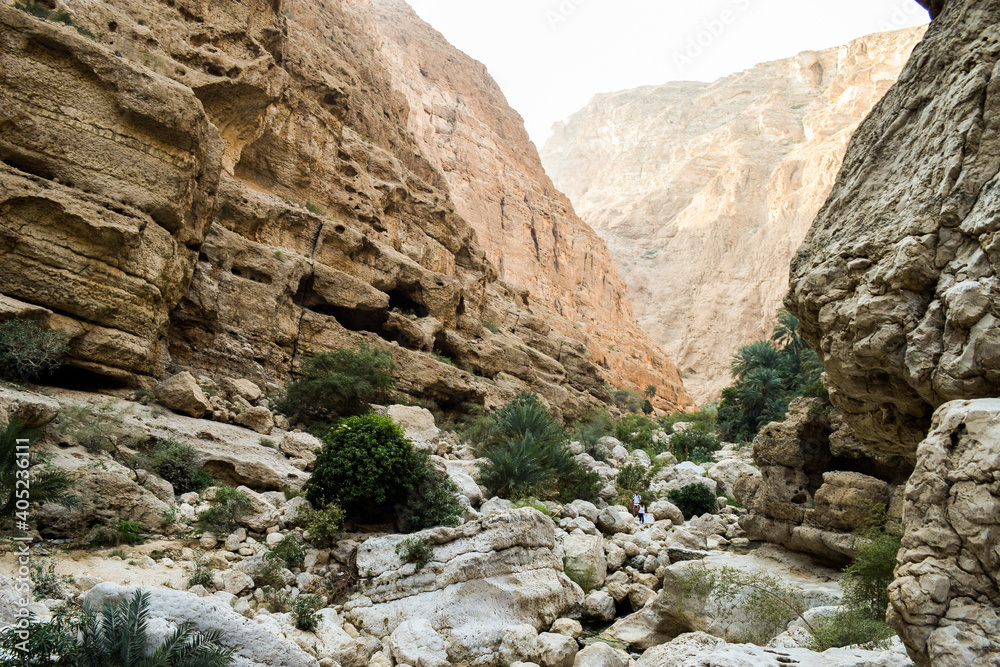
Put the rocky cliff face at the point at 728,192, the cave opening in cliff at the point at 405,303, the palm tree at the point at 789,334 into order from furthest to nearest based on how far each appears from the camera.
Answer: the rocky cliff face at the point at 728,192 → the palm tree at the point at 789,334 → the cave opening in cliff at the point at 405,303

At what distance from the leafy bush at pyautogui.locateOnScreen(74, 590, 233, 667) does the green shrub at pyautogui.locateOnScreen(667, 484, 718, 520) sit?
13.8 m

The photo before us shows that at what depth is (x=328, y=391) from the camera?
17.7m

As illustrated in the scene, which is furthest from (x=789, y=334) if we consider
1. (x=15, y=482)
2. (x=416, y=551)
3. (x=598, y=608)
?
(x=15, y=482)

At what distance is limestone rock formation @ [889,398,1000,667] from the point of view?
13.3 feet

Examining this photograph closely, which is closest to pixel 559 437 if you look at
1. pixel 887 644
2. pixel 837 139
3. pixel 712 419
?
pixel 887 644

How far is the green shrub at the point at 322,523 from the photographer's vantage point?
32.6 feet

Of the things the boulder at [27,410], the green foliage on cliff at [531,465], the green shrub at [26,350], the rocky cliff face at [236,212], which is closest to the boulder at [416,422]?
the green foliage on cliff at [531,465]

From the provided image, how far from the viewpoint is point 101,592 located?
564 centimetres

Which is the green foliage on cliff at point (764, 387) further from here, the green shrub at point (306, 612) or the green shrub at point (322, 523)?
the green shrub at point (306, 612)

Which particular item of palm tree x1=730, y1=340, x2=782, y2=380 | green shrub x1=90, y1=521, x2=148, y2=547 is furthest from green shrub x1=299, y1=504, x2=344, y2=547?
palm tree x1=730, y1=340, x2=782, y2=380

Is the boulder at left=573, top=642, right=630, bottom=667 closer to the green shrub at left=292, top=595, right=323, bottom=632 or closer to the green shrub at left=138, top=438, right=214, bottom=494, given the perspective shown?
the green shrub at left=292, top=595, right=323, bottom=632

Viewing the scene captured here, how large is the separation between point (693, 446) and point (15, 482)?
24.9 meters

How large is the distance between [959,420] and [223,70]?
24.4 meters

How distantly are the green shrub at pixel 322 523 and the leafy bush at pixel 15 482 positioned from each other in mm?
3635
